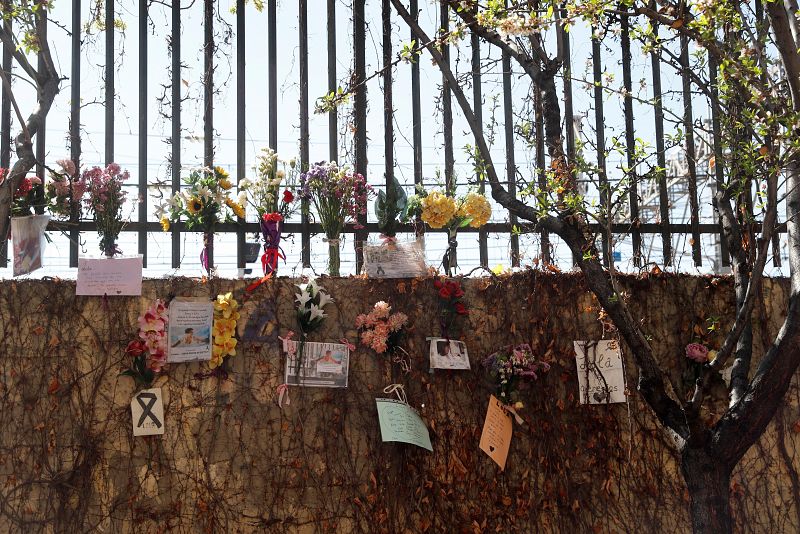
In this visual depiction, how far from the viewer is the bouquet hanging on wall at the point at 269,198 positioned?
346 centimetres

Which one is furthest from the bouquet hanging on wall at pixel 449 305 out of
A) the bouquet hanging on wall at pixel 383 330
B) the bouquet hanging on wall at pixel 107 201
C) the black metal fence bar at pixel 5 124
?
the black metal fence bar at pixel 5 124

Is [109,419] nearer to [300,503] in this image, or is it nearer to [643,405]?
[300,503]

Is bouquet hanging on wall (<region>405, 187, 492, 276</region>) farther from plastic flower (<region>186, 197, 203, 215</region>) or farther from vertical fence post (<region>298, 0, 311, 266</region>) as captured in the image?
plastic flower (<region>186, 197, 203, 215</region>)

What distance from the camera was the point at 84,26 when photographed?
376cm

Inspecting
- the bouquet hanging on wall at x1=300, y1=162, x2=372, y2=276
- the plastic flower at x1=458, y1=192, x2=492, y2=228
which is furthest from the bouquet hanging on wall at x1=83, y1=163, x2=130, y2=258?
the plastic flower at x1=458, y1=192, x2=492, y2=228

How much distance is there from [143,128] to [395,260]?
1.30 meters

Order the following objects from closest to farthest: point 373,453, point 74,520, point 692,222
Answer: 1. point 74,520
2. point 373,453
3. point 692,222

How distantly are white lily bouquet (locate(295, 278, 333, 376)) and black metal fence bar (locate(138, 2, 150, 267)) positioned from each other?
80 cm

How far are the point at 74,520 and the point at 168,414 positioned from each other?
1.70ft

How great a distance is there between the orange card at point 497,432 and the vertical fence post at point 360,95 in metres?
0.90

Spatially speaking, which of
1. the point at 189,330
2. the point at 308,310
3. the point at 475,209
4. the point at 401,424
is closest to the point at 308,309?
the point at 308,310

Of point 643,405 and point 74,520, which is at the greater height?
point 643,405

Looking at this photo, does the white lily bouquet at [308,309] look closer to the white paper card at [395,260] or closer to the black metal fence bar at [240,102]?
the white paper card at [395,260]

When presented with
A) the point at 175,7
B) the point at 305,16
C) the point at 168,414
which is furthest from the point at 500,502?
the point at 175,7
